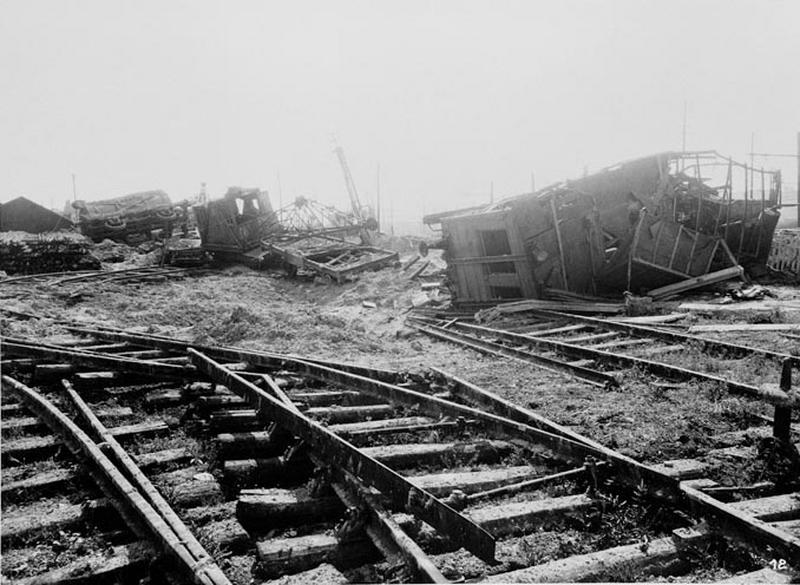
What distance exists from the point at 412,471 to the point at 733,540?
7.63 ft

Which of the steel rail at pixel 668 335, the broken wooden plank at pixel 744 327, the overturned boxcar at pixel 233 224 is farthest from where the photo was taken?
the overturned boxcar at pixel 233 224

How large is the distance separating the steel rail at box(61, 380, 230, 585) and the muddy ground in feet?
11.4

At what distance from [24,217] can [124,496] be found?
43.2 m

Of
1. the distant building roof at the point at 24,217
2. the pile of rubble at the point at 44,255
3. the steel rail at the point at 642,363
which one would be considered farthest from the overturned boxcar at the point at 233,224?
the distant building roof at the point at 24,217

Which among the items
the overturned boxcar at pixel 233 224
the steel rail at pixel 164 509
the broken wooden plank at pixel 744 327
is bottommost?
Result: the broken wooden plank at pixel 744 327

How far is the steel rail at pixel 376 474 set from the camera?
10.6 ft

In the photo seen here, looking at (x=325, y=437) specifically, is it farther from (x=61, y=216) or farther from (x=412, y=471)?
(x=61, y=216)

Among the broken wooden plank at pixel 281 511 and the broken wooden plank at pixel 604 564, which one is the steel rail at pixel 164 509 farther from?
the broken wooden plank at pixel 604 564

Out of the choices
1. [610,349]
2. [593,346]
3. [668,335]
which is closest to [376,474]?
[610,349]

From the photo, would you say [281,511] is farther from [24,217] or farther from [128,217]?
[24,217]

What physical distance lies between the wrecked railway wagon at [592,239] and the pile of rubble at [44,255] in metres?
15.1

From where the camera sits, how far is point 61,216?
40.1 metres

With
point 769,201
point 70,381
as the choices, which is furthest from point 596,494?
point 769,201

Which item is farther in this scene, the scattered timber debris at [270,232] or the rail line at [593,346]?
the scattered timber debris at [270,232]
